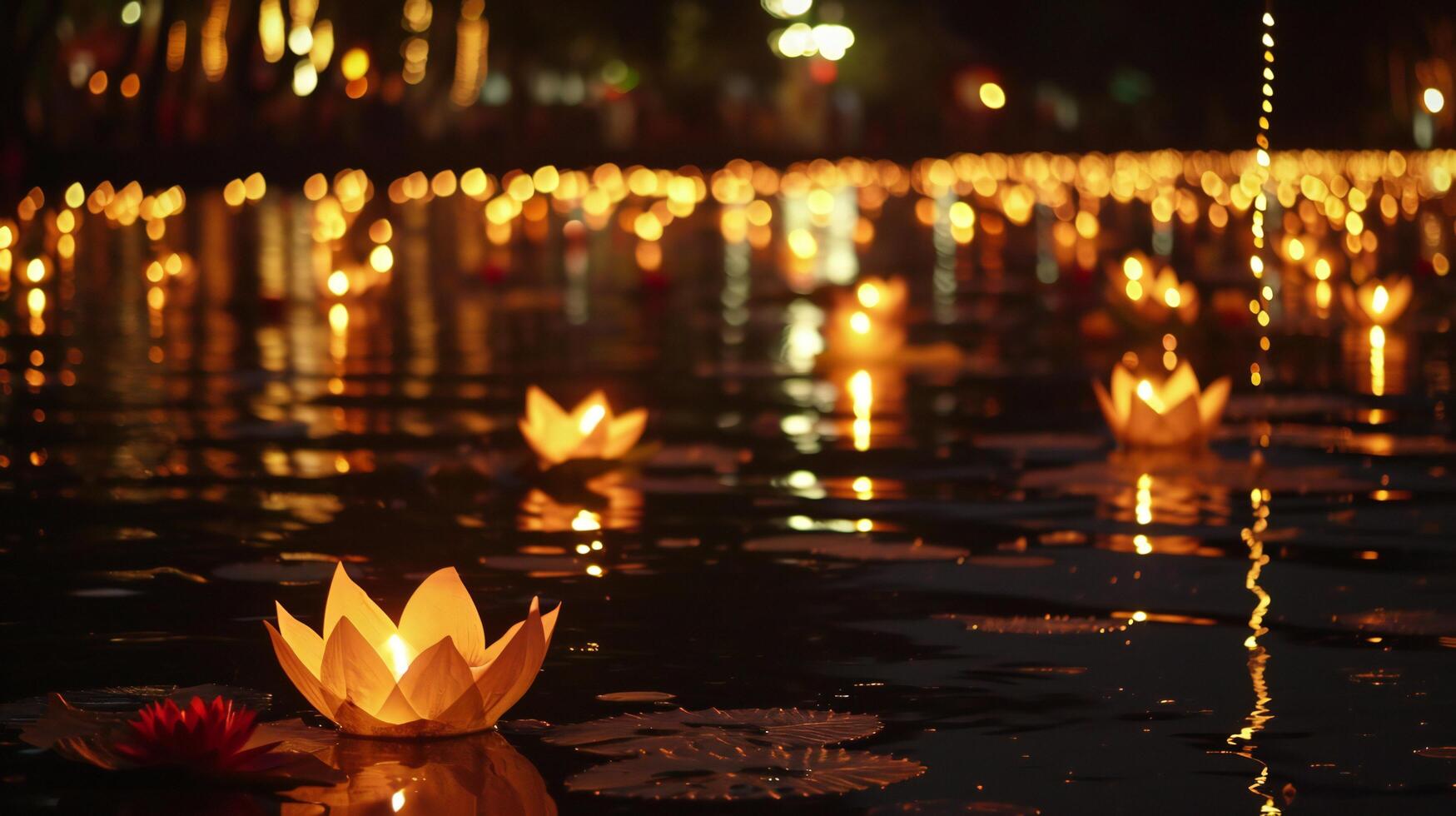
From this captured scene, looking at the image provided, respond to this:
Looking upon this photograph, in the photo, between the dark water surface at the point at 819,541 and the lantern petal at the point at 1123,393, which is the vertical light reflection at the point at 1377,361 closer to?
the dark water surface at the point at 819,541

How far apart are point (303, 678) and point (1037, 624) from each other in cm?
203

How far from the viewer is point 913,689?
Result: 579cm

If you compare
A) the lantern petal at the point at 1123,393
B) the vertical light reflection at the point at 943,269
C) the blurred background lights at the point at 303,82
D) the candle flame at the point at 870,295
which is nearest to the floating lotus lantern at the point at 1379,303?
the vertical light reflection at the point at 943,269

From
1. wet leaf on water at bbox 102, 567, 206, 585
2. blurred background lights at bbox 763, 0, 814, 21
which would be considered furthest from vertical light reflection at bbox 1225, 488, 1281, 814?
blurred background lights at bbox 763, 0, 814, 21

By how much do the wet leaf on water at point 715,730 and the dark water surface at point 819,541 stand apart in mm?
64

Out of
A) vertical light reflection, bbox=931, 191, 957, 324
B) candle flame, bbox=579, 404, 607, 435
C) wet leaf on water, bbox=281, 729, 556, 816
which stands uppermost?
vertical light reflection, bbox=931, 191, 957, 324

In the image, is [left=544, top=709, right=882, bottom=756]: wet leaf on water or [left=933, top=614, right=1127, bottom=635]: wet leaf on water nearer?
[left=544, top=709, right=882, bottom=756]: wet leaf on water

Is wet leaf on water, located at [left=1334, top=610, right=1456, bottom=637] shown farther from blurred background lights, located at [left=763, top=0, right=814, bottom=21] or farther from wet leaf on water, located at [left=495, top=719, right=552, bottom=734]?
blurred background lights, located at [left=763, top=0, right=814, bottom=21]

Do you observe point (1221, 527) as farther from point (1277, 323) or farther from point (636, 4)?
point (636, 4)

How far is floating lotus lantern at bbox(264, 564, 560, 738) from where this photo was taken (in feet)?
17.0

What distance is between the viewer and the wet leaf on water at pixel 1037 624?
647 cm

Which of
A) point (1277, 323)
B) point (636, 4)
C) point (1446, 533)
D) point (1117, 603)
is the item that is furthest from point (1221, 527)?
point (636, 4)

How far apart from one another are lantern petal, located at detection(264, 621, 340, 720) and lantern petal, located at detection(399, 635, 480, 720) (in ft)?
0.51

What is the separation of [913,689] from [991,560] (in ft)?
6.10
